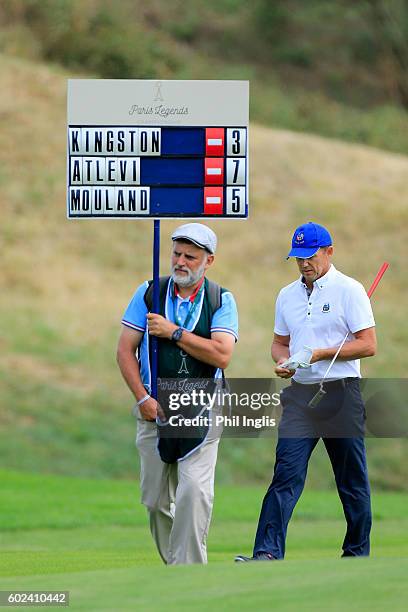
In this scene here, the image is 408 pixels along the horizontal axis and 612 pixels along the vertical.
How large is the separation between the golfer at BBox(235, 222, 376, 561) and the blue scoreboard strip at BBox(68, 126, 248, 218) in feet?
2.38

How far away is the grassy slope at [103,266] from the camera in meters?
25.3

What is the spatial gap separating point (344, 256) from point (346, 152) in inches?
251

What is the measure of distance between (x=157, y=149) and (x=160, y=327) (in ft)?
4.43

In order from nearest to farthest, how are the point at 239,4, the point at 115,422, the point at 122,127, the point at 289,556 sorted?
the point at 122,127, the point at 289,556, the point at 115,422, the point at 239,4

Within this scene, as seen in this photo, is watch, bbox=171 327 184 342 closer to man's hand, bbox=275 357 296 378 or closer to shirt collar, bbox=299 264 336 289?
man's hand, bbox=275 357 296 378

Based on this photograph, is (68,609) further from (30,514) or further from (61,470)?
(61,470)

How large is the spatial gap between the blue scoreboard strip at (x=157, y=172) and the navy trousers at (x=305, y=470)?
1.31 metres

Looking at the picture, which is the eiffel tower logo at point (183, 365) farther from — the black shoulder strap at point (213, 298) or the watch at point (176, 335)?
the black shoulder strap at point (213, 298)

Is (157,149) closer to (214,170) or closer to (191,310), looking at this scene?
(214,170)

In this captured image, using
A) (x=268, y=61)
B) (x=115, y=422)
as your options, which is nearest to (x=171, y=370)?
(x=115, y=422)

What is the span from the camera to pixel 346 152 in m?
39.8

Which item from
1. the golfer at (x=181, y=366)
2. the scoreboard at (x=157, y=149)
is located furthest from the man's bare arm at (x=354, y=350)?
the scoreboard at (x=157, y=149)

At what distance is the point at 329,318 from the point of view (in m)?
8.54

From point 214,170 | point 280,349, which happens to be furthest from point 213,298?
point 214,170
